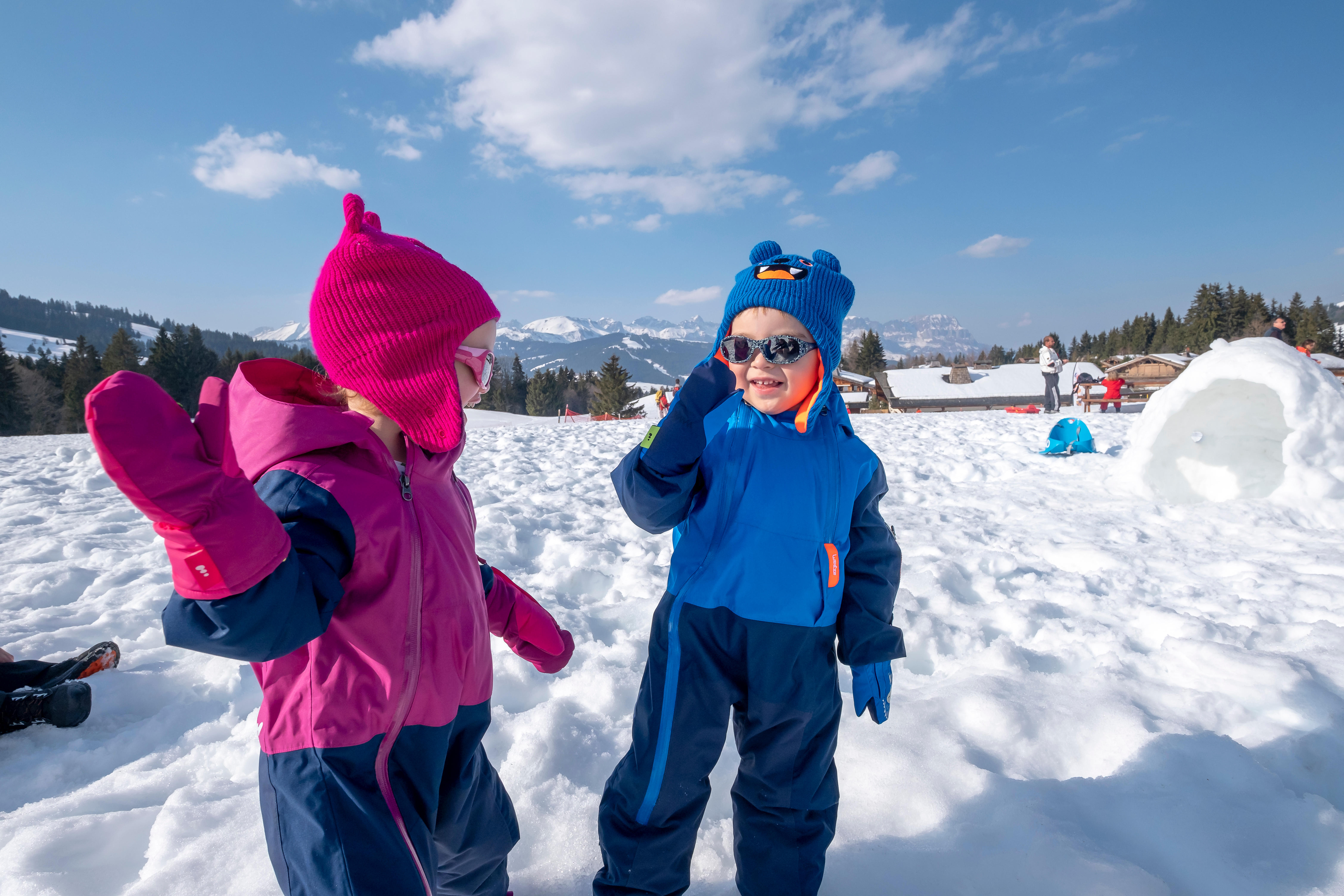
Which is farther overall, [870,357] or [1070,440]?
[870,357]

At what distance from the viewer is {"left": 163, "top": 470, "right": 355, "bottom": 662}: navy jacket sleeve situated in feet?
2.65

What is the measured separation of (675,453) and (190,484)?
35.5 inches

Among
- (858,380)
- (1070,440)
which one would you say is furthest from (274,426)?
(858,380)

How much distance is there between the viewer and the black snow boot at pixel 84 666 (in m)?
2.36

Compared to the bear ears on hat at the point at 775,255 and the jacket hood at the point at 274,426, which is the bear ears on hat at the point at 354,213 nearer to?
the jacket hood at the point at 274,426

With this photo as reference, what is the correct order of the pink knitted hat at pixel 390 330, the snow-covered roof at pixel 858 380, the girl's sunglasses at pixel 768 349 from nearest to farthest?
the pink knitted hat at pixel 390 330 → the girl's sunglasses at pixel 768 349 → the snow-covered roof at pixel 858 380

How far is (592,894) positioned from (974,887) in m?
0.99

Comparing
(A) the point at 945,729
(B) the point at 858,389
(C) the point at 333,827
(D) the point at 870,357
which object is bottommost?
(A) the point at 945,729

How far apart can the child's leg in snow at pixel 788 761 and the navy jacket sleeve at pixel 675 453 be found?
1.29 ft

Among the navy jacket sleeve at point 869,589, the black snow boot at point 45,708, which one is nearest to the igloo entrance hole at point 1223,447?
the navy jacket sleeve at point 869,589

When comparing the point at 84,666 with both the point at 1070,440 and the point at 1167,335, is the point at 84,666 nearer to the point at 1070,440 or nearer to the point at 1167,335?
the point at 1070,440

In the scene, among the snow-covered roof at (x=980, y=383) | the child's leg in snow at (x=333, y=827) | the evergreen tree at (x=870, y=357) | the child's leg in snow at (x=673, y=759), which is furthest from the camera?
the evergreen tree at (x=870, y=357)

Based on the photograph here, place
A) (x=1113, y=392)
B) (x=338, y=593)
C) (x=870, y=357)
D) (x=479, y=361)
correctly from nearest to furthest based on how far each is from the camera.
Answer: (x=338, y=593) < (x=479, y=361) < (x=1113, y=392) < (x=870, y=357)

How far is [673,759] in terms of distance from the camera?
4.90 ft
